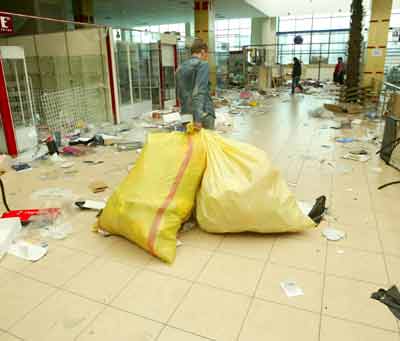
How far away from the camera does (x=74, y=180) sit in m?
3.68

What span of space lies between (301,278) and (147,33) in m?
6.86

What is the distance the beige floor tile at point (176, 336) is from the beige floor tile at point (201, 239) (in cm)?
75

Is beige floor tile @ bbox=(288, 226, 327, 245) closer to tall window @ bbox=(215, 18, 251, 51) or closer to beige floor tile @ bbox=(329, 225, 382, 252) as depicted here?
beige floor tile @ bbox=(329, 225, 382, 252)

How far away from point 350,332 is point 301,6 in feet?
52.4

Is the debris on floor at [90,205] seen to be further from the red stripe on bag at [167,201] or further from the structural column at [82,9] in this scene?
the structural column at [82,9]

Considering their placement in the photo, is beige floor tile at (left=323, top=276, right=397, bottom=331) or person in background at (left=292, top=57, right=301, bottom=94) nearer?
beige floor tile at (left=323, top=276, right=397, bottom=331)

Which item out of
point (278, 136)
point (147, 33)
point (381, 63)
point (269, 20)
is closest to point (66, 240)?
point (278, 136)

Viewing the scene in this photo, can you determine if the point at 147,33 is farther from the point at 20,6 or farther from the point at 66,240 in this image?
the point at 66,240

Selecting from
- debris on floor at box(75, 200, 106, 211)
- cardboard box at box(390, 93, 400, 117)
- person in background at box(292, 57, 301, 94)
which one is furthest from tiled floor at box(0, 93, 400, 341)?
person in background at box(292, 57, 301, 94)

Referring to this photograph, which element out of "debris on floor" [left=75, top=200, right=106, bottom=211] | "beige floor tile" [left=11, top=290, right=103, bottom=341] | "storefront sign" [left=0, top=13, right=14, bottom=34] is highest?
"storefront sign" [left=0, top=13, right=14, bottom=34]

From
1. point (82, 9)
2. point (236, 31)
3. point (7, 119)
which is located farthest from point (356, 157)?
point (236, 31)

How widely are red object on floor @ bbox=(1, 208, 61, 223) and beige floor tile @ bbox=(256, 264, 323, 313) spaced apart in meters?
1.73

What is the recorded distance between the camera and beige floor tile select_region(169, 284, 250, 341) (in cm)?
159

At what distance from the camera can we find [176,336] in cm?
157
